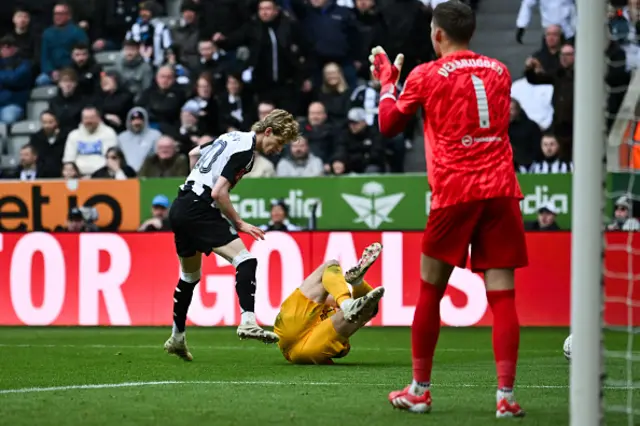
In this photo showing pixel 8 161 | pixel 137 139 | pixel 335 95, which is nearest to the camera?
pixel 335 95

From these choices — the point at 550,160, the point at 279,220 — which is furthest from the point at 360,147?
the point at 550,160

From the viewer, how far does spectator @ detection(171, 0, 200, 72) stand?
1939 cm

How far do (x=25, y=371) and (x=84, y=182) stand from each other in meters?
7.43

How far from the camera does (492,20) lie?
19.4m

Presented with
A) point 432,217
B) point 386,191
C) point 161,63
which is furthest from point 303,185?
point 432,217

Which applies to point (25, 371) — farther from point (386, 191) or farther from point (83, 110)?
point (83, 110)

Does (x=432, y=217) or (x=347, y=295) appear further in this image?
(x=347, y=295)

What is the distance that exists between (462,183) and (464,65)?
0.59 metres

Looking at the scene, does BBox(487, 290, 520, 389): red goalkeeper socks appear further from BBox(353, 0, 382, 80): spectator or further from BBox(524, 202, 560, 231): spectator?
BBox(353, 0, 382, 80): spectator

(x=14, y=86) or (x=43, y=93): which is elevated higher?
(x=14, y=86)

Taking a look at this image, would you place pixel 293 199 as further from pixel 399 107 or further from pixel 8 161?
pixel 399 107

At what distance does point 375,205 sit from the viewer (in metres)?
15.7

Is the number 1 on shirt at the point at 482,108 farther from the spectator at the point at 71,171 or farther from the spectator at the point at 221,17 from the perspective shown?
the spectator at the point at 221,17

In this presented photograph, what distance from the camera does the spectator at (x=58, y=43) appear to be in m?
20.3
